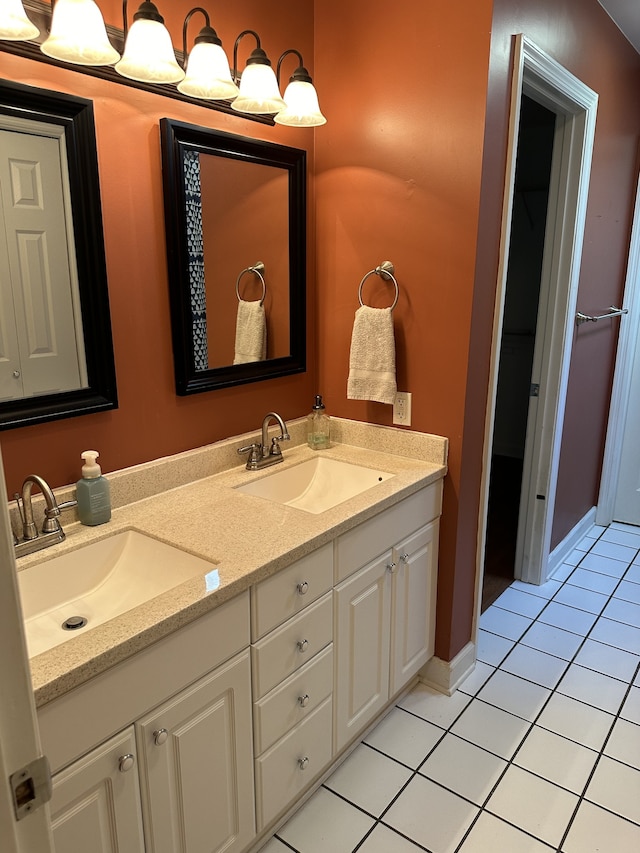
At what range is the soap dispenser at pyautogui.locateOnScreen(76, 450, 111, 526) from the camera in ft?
5.02

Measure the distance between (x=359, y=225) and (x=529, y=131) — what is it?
2668mm

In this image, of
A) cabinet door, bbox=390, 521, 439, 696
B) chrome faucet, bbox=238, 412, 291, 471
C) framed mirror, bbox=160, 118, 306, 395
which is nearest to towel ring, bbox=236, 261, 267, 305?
framed mirror, bbox=160, 118, 306, 395

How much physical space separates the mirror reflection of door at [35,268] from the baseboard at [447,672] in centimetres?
160

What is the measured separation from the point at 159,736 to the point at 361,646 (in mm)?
754

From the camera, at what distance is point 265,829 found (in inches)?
62.2

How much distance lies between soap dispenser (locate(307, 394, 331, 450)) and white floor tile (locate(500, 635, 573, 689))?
3.71 ft

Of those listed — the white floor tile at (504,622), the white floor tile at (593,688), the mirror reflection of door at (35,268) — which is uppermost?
the mirror reflection of door at (35,268)

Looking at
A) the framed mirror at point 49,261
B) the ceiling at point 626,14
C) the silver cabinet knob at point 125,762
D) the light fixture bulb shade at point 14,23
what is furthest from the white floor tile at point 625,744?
the ceiling at point 626,14

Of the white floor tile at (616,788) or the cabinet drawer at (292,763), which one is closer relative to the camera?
the cabinet drawer at (292,763)

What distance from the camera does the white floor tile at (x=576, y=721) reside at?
1995 millimetres

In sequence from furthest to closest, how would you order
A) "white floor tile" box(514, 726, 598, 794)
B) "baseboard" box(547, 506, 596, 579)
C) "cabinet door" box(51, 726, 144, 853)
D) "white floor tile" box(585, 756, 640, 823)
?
"baseboard" box(547, 506, 596, 579) < "white floor tile" box(514, 726, 598, 794) < "white floor tile" box(585, 756, 640, 823) < "cabinet door" box(51, 726, 144, 853)

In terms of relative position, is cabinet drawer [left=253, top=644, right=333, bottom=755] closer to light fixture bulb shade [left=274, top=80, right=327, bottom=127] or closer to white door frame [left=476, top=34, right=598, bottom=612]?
white door frame [left=476, top=34, right=598, bottom=612]

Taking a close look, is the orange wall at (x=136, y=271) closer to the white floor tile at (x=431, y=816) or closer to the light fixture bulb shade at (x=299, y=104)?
the light fixture bulb shade at (x=299, y=104)

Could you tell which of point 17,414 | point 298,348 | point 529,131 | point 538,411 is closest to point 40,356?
point 17,414
